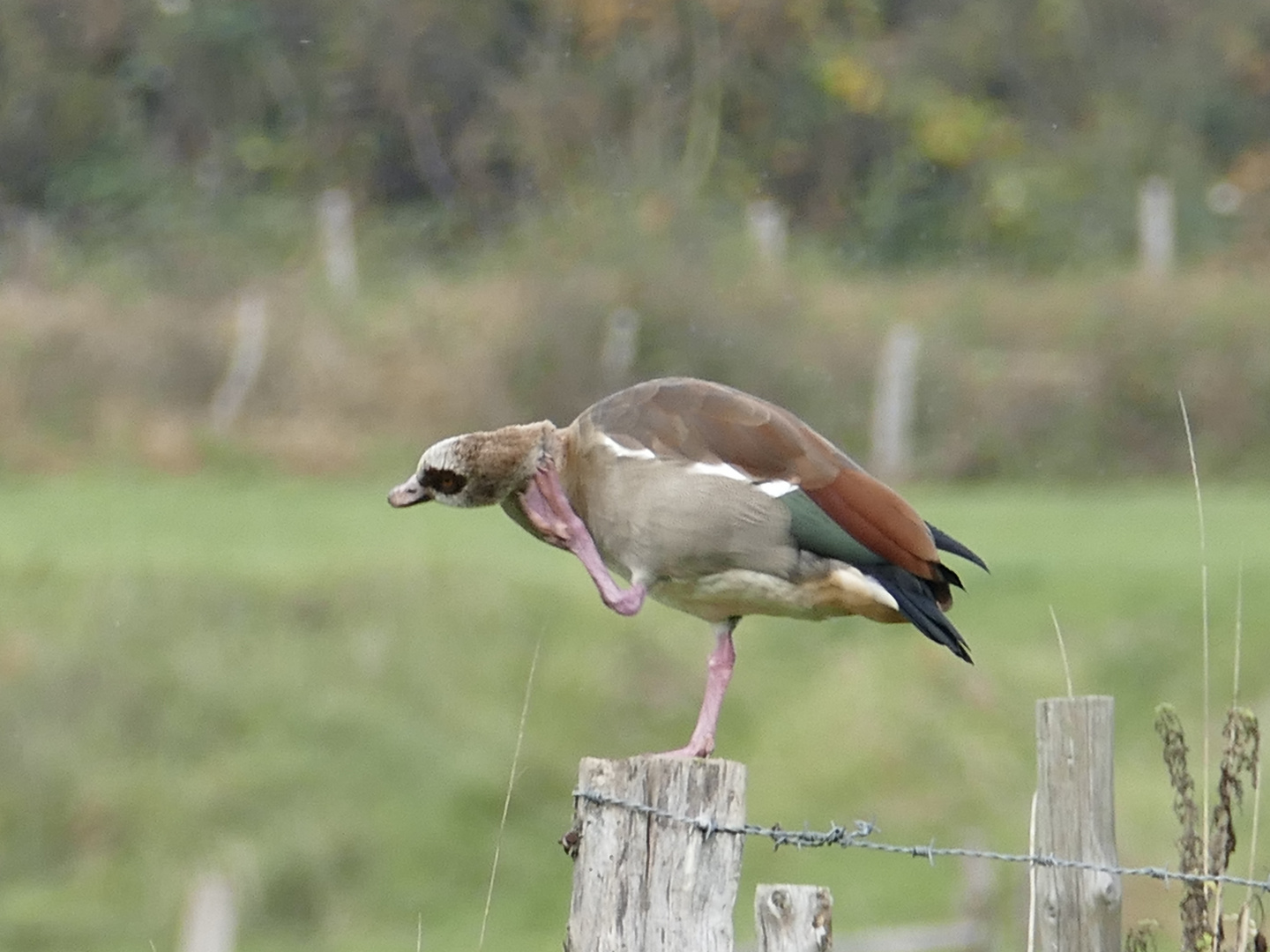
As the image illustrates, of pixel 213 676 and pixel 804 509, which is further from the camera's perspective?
pixel 213 676

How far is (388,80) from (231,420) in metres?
7.37

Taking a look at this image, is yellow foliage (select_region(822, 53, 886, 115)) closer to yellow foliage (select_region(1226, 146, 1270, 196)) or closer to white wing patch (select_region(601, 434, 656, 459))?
yellow foliage (select_region(1226, 146, 1270, 196))

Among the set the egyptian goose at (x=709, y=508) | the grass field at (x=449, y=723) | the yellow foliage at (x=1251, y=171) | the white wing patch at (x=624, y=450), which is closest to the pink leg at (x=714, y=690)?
the egyptian goose at (x=709, y=508)

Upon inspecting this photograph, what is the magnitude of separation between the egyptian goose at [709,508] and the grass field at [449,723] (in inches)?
267

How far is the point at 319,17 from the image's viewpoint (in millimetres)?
27453

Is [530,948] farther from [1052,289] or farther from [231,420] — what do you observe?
[1052,289]

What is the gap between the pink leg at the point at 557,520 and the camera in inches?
195

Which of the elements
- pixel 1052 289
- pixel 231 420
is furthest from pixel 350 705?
pixel 1052 289

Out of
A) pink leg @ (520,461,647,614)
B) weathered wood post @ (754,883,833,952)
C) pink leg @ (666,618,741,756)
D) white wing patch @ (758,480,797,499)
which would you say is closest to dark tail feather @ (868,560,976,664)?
white wing patch @ (758,480,797,499)

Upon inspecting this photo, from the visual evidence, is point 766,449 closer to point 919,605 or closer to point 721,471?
point 721,471

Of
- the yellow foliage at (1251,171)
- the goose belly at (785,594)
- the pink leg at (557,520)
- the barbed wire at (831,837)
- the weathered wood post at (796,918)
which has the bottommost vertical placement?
the weathered wood post at (796,918)

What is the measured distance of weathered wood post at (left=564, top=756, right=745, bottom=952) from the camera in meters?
4.32

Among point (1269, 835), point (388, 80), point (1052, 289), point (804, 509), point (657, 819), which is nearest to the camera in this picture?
point (657, 819)

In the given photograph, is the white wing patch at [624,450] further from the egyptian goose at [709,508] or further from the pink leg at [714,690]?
the pink leg at [714,690]
